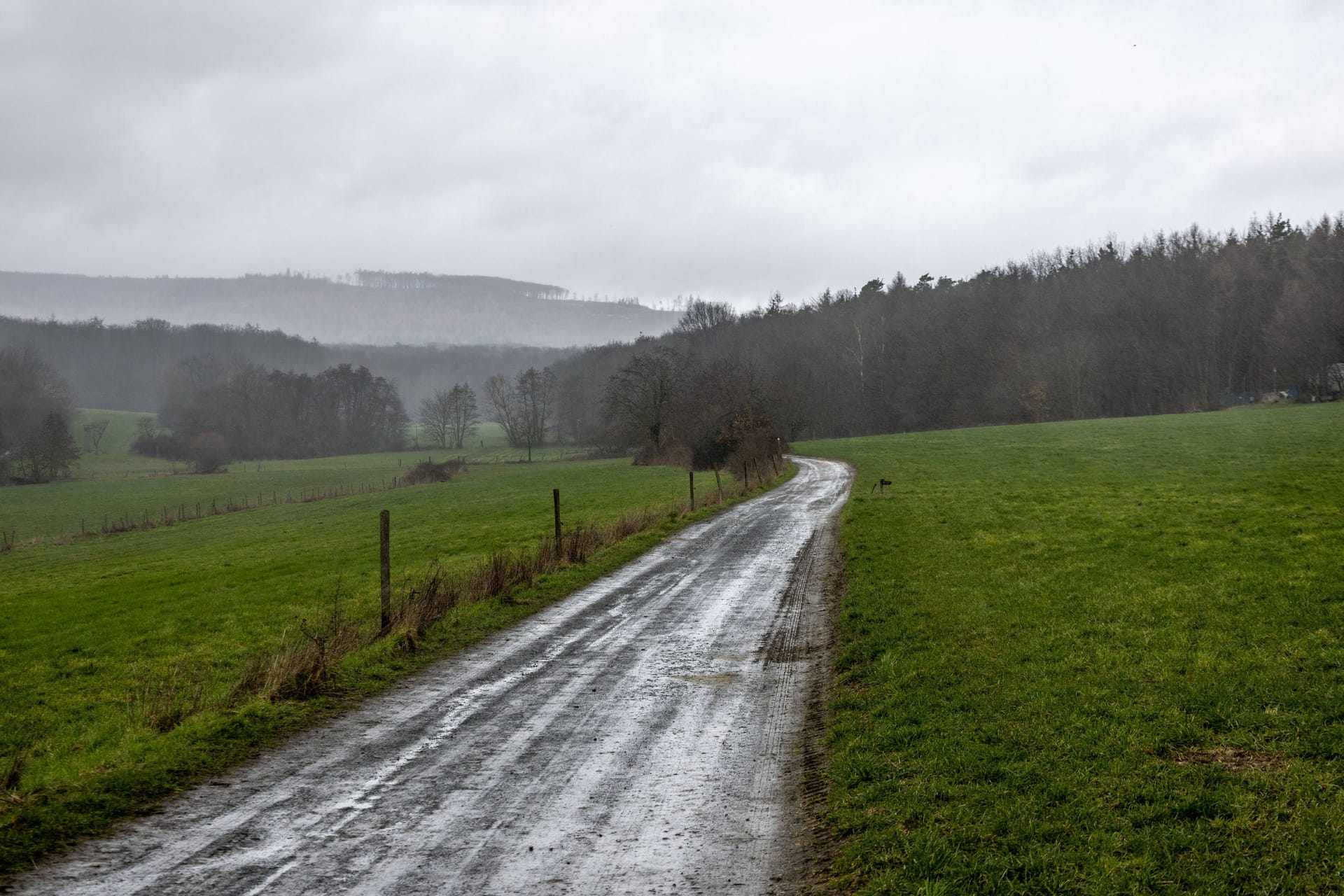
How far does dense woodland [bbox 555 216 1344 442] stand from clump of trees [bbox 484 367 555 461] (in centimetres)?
1228

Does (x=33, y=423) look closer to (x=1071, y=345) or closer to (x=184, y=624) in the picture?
(x=184, y=624)

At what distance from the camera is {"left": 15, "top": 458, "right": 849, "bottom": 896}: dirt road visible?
5332 mm

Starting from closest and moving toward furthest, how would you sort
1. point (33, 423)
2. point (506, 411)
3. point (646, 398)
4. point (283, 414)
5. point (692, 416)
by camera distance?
point (692, 416) < point (646, 398) < point (33, 423) < point (506, 411) < point (283, 414)

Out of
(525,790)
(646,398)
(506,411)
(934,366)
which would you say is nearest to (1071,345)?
(934,366)

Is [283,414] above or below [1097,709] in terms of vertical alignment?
above

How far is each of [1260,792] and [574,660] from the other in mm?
7616

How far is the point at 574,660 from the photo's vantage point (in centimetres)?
1123

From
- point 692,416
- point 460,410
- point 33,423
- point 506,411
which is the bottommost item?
point 692,416

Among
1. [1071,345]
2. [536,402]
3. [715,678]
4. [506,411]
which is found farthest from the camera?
[536,402]

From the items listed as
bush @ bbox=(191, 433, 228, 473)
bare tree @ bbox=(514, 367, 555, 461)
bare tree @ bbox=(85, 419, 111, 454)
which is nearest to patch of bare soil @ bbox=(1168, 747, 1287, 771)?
bush @ bbox=(191, 433, 228, 473)

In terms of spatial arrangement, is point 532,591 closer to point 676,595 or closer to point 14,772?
point 676,595

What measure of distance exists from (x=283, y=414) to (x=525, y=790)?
139 m

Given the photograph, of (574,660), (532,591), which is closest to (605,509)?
(532,591)

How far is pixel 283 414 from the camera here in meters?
132
